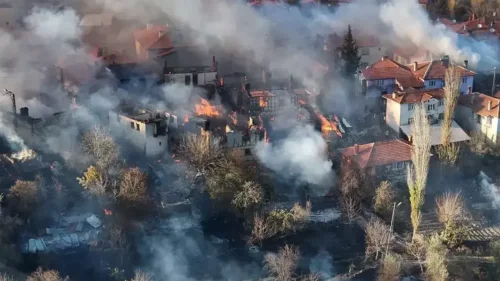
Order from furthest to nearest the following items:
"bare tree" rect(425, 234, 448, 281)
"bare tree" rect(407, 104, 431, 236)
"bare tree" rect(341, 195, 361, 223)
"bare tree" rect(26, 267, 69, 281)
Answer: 1. "bare tree" rect(341, 195, 361, 223)
2. "bare tree" rect(407, 104, 431, 236)
3. "bare tree" rect(425, 234, 448, 281)
4. "bare tree" rect(26, 267, 69, 281)

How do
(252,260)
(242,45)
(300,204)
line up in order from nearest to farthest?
(252,260)
(300,204)
(242,45)

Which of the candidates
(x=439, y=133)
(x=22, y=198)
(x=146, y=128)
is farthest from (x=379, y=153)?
(x=22, y=198)

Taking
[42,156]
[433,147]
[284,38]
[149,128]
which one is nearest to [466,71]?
[433,147]

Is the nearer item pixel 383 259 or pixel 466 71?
pixel 383 259

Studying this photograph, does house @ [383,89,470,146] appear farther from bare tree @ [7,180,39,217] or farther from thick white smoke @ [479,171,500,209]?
bare tree @ [7,180,39,217]

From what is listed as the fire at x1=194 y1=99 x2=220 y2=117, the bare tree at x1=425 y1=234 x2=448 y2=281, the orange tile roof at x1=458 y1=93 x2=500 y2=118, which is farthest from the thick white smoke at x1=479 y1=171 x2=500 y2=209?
the fire at x1=194 y1=99 x2=220 y2=117

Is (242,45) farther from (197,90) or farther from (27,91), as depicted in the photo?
(27,91)
